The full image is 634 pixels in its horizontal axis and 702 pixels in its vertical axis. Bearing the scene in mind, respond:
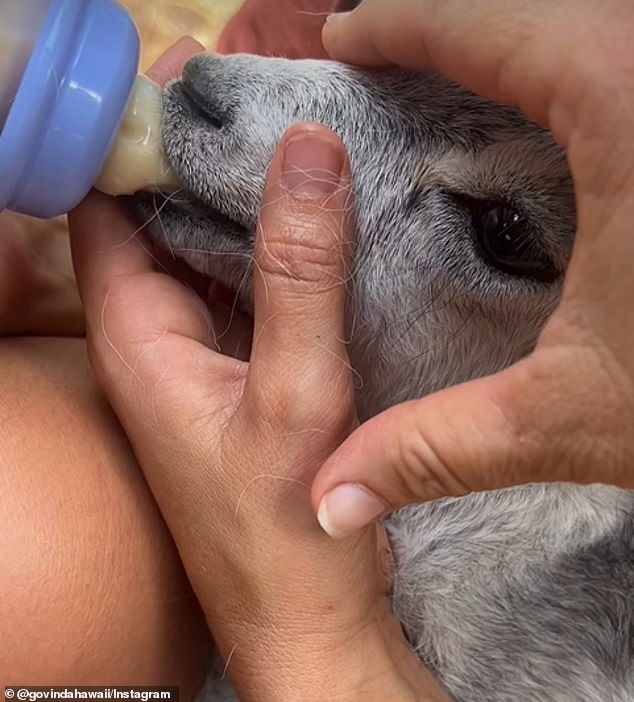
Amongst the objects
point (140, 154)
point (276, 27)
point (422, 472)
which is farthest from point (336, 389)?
point (276, 27)

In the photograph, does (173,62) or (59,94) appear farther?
(173,62)

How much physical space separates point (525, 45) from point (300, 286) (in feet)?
0.76

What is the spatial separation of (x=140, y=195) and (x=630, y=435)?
0.45m

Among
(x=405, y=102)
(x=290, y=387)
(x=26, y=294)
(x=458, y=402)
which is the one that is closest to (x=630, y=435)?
(x=458, y=402)

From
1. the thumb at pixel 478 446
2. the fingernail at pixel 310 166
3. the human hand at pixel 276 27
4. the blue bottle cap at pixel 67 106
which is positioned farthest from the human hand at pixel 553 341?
the human hand at pixel 276 27

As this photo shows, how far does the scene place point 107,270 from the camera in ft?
2.80

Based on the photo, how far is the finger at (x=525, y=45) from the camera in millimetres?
590

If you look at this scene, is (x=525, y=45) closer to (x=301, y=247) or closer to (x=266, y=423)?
(x=301, y=247)

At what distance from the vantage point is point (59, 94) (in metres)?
0.72

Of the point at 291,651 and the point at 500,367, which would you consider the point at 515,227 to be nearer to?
the point at 500,367

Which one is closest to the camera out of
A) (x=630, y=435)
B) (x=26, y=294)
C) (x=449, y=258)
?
(x=630, y=435)

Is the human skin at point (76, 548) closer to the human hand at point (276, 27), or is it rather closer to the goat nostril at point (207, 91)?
the goat nostril at point (207, 91)

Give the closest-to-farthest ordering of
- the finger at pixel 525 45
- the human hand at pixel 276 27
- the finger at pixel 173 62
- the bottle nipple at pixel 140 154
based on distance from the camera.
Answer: the finger at pixel 525 45, the bottle nipple at pixel 140 154, the finger at pixel 173 62, the human hand at pixel 276 27

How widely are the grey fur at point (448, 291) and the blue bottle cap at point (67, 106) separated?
0.29 ft
